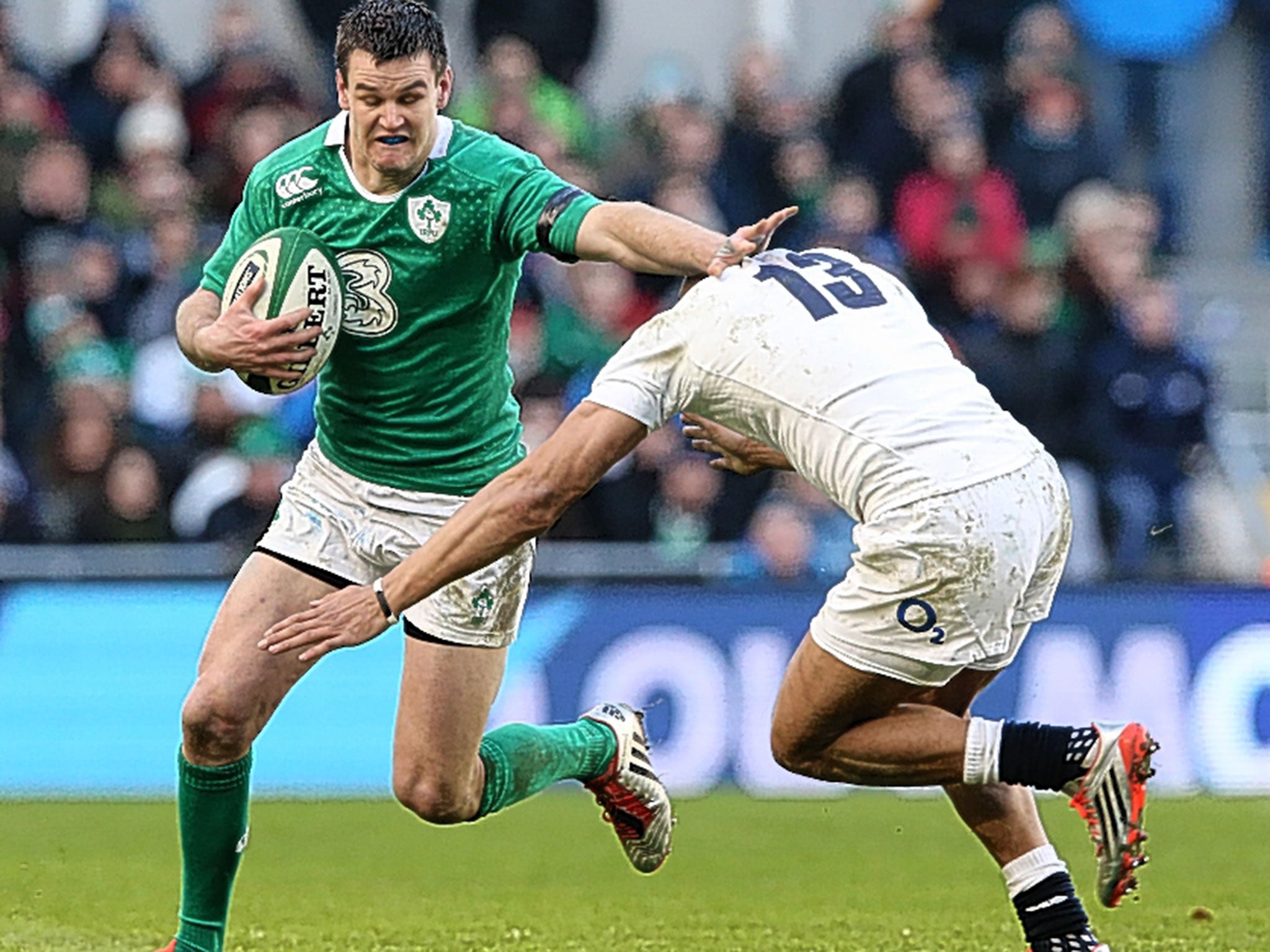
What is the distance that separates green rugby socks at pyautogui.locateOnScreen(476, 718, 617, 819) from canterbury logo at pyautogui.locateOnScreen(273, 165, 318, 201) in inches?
72.8

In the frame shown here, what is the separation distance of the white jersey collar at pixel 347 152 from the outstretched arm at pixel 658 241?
2.01 ft

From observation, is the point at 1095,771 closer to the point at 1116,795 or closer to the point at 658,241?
the point at 1116,795

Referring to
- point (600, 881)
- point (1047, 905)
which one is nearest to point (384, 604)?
point (1047, 905)

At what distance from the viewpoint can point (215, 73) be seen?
1453 centimetres

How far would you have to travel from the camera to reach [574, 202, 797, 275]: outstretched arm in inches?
231

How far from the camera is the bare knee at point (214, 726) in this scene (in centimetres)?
634

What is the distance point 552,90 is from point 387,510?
8.60m

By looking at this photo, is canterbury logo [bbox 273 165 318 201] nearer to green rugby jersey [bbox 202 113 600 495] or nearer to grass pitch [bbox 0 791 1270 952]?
green rugby jersey [bbox 202 113 600 495]

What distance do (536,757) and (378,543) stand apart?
96 centimetres

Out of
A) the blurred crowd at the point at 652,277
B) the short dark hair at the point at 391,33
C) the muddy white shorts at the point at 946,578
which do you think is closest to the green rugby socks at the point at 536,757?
the muddy white shorts at the point at 946,578

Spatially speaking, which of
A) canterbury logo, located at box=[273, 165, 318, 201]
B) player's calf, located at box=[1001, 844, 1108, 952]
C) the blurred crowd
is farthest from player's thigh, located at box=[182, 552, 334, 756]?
the blurred crowd

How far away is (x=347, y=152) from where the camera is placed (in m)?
6.75

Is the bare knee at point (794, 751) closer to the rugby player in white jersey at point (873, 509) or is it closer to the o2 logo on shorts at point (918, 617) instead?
the rugby player in white jersey at point (873, 509)

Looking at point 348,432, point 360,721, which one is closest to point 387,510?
point 348,432
